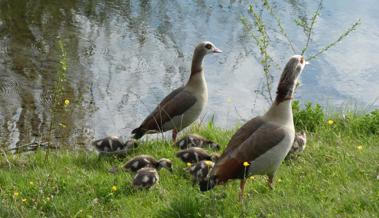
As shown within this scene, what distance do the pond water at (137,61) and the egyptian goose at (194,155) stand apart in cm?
295

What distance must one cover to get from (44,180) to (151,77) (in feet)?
20.6

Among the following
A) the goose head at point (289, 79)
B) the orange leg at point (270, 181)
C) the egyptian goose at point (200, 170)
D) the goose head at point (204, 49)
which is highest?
the goose head at point (289, 79)

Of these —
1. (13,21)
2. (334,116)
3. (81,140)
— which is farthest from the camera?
(13,21)

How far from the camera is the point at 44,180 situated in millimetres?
7535

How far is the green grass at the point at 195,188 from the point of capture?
6219 mm

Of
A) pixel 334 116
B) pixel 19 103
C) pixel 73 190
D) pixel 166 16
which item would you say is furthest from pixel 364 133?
pixel 166 16

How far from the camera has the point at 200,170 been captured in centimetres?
734

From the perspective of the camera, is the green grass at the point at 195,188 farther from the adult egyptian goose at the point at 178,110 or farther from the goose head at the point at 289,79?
the goose head at the point at 289,79

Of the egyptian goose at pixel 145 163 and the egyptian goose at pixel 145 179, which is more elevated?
the egyptian goose at pixel 145 179

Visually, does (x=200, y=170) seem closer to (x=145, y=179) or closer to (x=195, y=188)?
(x=195, y=188)

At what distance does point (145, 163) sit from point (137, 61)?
21.7ft

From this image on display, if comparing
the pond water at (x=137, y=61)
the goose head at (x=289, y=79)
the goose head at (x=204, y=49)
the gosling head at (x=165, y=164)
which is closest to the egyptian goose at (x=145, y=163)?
the gosling head at (x=165, y=164)

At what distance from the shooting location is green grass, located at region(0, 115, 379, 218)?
20.4 feet

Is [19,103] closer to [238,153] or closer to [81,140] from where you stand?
[81,140]
